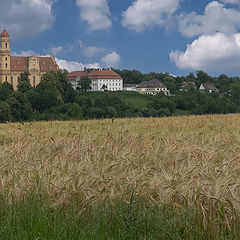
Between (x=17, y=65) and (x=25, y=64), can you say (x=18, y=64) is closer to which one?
(x=17, y=65)

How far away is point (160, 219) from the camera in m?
4.73

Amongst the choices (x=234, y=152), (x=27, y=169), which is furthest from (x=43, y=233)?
(x=234, y=152)

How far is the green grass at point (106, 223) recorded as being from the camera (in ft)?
15.2

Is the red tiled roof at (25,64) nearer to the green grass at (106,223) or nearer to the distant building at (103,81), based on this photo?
the distant building at (103,81)

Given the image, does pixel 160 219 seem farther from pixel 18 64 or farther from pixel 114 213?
pixel 18 64

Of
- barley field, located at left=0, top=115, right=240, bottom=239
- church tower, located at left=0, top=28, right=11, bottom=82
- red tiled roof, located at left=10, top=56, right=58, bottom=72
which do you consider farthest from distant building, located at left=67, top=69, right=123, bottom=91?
barley field, located at left=0, top=115, right=240, bottom=239

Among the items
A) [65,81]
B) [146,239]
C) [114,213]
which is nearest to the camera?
[146,239]

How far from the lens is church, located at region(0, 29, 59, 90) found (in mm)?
174875

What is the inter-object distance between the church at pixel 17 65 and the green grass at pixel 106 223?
17513 centimetres

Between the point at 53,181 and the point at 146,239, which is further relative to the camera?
the point at 53,181

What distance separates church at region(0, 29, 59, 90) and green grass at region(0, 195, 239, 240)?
175 metres

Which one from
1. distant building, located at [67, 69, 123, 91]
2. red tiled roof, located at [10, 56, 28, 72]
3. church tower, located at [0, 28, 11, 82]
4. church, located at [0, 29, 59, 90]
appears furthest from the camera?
distant building, located at [67, 69, 123, 91]

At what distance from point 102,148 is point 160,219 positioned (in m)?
3.60

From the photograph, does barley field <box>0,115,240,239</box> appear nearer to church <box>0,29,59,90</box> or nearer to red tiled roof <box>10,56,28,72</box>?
church <box>0,29,59,90</box>
